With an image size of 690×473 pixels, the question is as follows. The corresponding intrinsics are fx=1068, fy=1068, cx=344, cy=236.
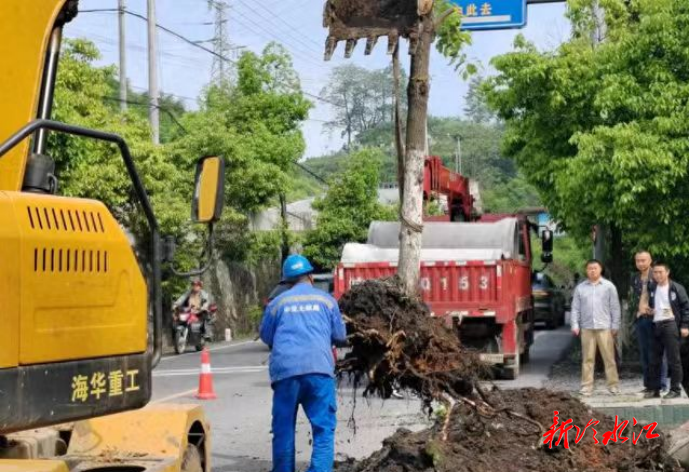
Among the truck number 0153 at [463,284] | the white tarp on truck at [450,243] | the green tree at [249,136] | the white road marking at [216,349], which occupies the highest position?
the green tree at [249,136]

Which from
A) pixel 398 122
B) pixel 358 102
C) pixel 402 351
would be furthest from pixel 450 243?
pixel 358 102

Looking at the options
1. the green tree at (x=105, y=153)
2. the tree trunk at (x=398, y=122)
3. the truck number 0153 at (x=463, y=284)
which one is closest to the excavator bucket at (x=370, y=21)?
the tree trunk at (x=398, y=122)

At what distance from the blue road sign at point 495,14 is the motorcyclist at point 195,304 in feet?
27.0

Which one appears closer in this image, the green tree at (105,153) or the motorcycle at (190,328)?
the green tree at (105,153)

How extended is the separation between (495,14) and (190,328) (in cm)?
914

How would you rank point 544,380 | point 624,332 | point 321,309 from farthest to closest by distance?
point 624,332
point 544,380
point 321,309

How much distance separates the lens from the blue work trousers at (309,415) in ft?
23.3

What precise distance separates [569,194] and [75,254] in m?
11.3

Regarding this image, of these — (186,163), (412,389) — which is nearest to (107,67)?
(186,163)

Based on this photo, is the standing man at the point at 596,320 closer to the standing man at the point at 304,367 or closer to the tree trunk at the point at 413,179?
the tree trunk at the point at 413,179

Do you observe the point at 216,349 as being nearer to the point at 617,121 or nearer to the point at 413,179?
the point at 617,121

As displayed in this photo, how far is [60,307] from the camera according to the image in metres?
4.29

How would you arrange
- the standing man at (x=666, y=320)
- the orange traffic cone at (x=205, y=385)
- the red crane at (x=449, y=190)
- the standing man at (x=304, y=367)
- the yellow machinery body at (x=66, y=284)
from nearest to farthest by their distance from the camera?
the yellow machinery body at (x=66, y=284), the standing man at (x=304, y=367), the standing man at (x=666, y=320), the orange traffic cone at (x=205, y=385), the red crane at (x=449, y=190)

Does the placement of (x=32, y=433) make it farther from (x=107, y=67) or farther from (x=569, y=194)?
(x=107, y=67)
